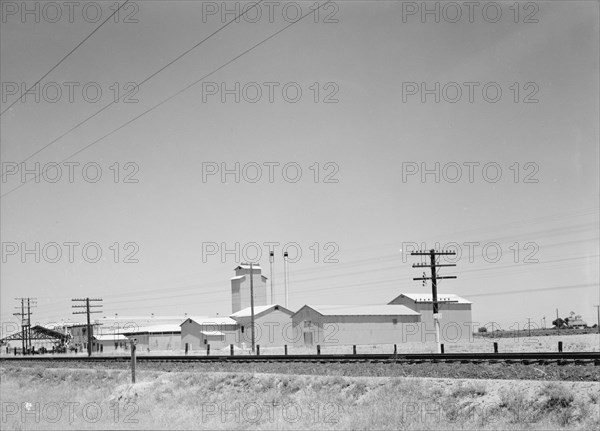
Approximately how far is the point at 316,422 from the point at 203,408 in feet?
15.3

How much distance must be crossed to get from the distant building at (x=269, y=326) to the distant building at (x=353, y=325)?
83.7 inches

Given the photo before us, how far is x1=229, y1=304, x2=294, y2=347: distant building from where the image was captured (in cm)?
7425

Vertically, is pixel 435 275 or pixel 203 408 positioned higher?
pixel 435 275

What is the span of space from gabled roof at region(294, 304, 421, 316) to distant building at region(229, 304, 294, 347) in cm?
458

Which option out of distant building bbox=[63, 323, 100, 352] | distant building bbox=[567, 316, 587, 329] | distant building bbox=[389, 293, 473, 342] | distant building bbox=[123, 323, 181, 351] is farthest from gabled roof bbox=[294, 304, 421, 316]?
distant building bbox=[567, 316, 587, 329]

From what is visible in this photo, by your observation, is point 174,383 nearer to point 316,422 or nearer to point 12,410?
point 12,410

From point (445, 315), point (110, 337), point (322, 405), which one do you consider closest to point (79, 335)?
point (110, 337)

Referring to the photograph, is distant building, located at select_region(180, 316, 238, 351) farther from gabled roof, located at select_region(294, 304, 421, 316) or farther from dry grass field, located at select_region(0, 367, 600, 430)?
dry grass field, located at select_region(0, 367, 600, 430)

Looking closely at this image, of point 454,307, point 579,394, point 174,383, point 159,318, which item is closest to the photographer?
point 579,394

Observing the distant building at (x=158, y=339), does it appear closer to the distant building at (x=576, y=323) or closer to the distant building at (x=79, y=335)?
the distant building at (x=79, y=335)

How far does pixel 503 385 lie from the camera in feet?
55.3

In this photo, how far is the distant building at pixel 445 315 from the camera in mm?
73188

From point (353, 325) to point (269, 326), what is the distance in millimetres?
10829

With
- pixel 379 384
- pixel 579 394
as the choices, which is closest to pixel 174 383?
pixel 379 384
